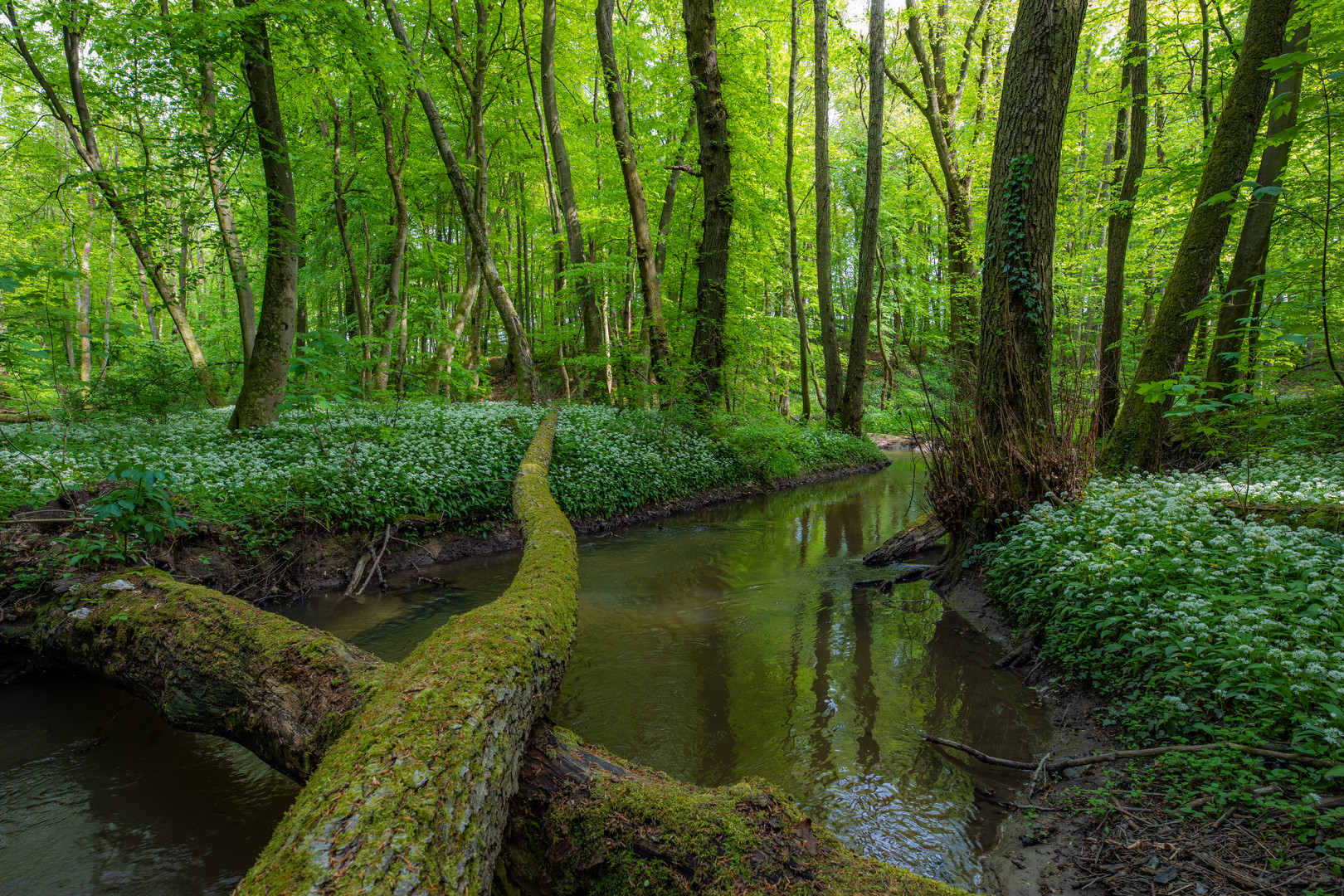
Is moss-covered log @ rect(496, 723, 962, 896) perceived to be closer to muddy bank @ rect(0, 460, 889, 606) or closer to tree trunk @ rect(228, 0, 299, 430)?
muddy bank @ rect(0, 460, 889, 606)

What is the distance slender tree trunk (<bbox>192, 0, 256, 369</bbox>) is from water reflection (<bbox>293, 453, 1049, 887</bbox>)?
20.6 ft

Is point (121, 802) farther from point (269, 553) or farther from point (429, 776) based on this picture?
point (269, 553)

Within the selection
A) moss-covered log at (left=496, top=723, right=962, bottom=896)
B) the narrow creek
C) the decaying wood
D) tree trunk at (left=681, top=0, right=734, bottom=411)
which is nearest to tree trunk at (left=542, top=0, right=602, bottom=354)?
tree trunk at (left=681, top=0, right=734, bottom=411)

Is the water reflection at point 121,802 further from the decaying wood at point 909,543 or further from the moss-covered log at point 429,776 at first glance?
the decaying wood at point 909,543

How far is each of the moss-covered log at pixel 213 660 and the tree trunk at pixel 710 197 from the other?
9.77 meters

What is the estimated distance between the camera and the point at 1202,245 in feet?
20.1

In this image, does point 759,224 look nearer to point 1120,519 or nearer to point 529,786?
point 1120,519

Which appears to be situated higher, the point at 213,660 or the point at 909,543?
the point at 213,660

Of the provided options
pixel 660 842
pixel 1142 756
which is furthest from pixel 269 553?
pixel 1142 756

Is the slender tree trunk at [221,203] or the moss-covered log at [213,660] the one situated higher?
the slender tree trunk at [221,203]

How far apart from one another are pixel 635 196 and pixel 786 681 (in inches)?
400

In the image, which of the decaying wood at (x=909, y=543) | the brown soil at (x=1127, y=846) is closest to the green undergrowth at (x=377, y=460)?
the decaying wood at (x=909, y=543)

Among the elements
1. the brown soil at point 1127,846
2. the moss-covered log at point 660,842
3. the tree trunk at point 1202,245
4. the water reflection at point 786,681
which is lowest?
the water reflection at point 786,681

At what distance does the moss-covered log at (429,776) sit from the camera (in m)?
1.22
